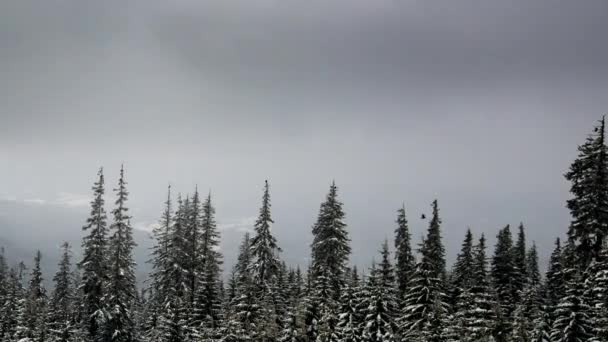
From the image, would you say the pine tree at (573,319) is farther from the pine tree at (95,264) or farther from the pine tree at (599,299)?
the pine tree at (95,264)

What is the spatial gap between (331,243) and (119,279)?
67.9ft

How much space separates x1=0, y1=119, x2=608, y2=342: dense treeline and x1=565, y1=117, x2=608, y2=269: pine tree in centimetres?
9

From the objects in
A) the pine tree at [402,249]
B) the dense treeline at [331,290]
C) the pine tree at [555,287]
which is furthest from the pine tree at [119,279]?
the pine tree at [555,287]

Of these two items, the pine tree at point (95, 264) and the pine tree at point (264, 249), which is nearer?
the pine tree at point (95, 264)

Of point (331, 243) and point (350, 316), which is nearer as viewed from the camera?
point (350, 316)

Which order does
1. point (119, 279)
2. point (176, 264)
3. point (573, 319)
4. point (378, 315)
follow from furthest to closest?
point (176, 264)
point (119, 279)
point (378, 315)
point (573, 319)

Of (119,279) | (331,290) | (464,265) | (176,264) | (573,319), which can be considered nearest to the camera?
(573,319)

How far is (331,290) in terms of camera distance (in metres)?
37.7

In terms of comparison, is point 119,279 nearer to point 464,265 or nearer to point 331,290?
point 331,290

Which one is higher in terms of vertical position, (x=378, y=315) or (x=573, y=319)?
(x=573, y=319)

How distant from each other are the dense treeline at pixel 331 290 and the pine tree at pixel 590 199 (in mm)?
86

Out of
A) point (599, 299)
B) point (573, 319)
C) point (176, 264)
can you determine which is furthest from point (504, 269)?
point (176, 264)

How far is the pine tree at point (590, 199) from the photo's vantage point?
3416 centimetres

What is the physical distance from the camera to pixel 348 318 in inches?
1337
